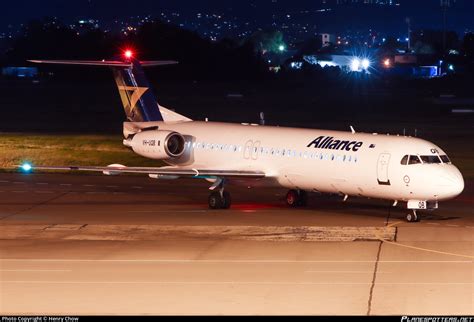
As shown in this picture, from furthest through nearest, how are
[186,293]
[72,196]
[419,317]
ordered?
[72,196], [186,293], [419,317]

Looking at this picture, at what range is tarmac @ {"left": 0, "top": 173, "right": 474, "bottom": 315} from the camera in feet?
70.3

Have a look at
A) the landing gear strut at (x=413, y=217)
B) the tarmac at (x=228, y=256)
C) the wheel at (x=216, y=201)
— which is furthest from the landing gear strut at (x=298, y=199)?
the landing gear strut at (x=413, y=217)

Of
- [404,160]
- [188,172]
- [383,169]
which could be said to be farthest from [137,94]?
[404,160]

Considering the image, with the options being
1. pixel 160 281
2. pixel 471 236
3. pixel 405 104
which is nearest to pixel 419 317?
pixel 160 281

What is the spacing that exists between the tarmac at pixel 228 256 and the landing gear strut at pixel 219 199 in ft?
1.35

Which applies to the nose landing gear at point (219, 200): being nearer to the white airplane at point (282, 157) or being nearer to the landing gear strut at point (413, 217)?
the white airplane at point (282, 157)

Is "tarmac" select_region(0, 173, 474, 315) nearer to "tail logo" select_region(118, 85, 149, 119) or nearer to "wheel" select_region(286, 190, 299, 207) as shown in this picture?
"wheel" select_region(286, 190, 299, 207)

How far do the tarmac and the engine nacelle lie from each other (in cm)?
173

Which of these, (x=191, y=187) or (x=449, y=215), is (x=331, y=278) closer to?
(x=449, y=215)

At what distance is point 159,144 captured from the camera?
37656mm

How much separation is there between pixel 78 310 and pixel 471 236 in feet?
45.1

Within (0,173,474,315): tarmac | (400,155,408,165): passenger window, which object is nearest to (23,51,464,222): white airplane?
(400,155,408,165): passenger window

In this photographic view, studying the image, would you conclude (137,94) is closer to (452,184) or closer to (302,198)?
(302,198)

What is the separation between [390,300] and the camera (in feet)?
71.2
